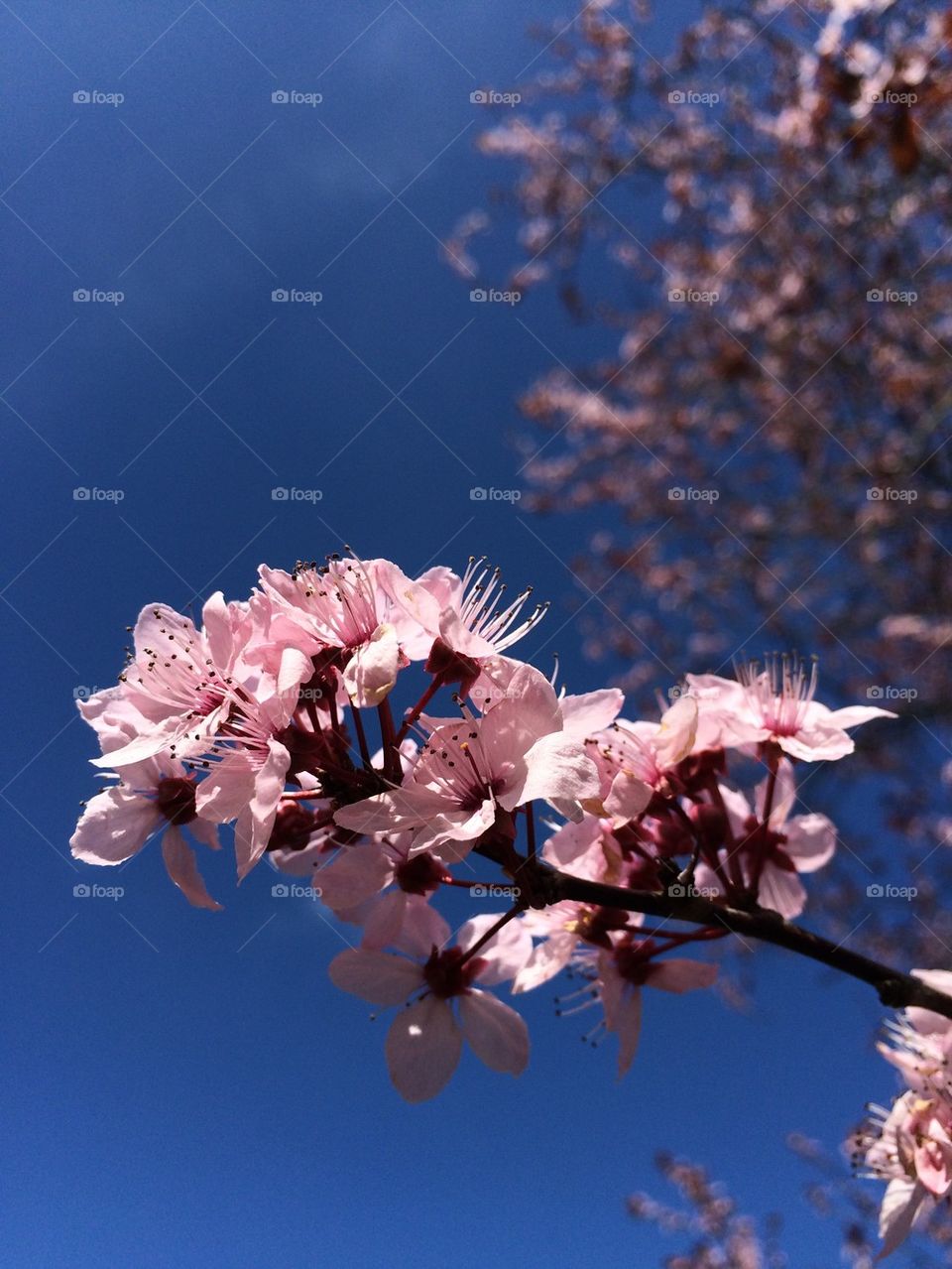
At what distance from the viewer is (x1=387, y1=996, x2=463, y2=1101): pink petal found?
1268 mm

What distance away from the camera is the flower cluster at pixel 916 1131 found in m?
1.32

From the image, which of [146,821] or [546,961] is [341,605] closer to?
[146,821]

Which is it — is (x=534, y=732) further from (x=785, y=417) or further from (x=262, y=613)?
(x=785, y=417)

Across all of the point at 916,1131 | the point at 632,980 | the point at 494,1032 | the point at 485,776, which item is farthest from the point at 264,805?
the point at 916,1131

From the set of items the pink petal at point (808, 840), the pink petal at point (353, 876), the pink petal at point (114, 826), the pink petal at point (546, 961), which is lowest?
the pink petal at point (114, 826)

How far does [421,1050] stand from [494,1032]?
116 millimetres

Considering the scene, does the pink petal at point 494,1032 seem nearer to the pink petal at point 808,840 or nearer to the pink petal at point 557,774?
Answer: the pink petal at point 557,774

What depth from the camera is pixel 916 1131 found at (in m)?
1.37

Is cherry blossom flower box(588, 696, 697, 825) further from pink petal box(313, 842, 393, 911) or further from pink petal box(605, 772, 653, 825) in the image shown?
pink petal box(313, 842, 393, 911)

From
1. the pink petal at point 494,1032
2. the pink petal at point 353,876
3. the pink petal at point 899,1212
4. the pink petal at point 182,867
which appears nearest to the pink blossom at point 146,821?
the pink petal at point 182,867

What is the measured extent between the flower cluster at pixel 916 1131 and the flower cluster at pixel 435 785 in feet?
1.24

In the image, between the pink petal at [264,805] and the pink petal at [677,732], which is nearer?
the pink petal at [264,805]

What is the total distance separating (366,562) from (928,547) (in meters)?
5.30

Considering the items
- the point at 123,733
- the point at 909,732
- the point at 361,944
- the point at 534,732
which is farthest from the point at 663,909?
the point at 909,732
